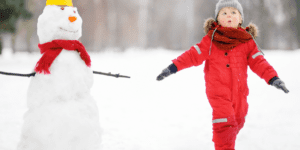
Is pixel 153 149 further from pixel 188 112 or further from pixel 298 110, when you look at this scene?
pixel 298 110

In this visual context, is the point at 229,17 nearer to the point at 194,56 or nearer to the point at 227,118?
the point at 194,56

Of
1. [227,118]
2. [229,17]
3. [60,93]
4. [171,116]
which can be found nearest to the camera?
[60,93]

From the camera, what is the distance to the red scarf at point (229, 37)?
2.11 meters

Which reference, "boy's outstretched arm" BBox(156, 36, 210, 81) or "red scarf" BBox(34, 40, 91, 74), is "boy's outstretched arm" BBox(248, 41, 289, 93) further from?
"red scarf" BBox(34, 40, 91, 74)

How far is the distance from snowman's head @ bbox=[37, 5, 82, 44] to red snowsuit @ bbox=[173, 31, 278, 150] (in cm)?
98

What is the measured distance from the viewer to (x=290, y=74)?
21.2 ft

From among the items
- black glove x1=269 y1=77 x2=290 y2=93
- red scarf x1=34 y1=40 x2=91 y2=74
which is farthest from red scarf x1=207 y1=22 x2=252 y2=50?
red scarf x1=34 y1=40 x2=91 y2=74

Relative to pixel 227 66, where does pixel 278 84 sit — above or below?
below

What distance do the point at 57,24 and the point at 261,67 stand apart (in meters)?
1.80

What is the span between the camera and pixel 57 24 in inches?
76.3

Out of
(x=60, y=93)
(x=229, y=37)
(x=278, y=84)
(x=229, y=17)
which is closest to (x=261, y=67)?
(x=278, y=84)

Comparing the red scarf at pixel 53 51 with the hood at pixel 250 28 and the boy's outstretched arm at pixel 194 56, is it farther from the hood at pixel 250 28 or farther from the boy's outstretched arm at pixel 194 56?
the hood at pixel 250 28

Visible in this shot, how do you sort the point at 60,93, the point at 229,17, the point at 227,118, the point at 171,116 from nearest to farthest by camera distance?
1. the point at 60,93
2. the point at 227,118
3. the point at 229,17
4. the point at 171,116

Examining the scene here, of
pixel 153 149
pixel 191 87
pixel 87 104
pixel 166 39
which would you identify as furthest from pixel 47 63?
pixel 166 39
